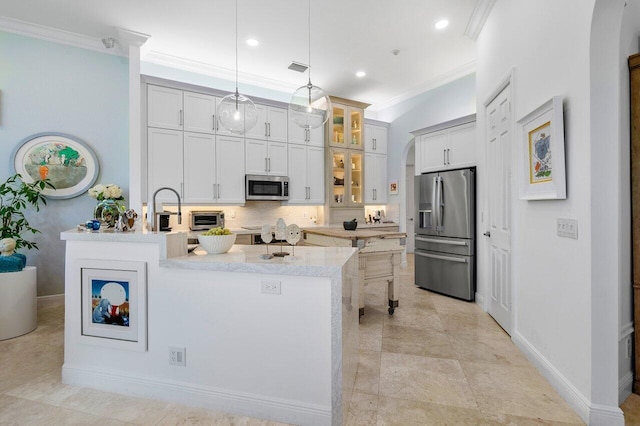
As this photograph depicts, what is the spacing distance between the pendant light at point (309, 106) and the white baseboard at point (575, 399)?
2.46 metres

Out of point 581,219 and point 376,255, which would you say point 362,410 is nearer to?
point 581,219

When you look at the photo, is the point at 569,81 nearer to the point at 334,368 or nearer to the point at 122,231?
the point at 334,368

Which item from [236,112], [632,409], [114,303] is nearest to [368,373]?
[632,409]

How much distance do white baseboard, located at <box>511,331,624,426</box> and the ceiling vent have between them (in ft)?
14.6

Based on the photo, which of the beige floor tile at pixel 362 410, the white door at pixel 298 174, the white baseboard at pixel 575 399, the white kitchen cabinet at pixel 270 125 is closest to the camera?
the white baseboard at pixel 575 399

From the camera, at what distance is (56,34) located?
3.96 m

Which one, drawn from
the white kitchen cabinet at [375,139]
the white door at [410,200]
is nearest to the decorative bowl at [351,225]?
the white kitchen cabinet at [375,139]

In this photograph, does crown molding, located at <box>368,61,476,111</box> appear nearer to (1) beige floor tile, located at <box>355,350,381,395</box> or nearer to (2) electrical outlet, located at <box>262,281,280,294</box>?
(1) beige floor tile, located at <box>355,350,381,395</box>

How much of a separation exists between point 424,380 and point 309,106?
2.23m

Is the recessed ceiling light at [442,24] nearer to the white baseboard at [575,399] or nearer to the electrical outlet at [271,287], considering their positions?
the white baseboard at [575,399]

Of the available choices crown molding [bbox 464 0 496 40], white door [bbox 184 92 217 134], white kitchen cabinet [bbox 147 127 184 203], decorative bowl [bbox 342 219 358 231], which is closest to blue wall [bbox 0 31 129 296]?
white kitchen cabinet [bbox 147 127 184 203]

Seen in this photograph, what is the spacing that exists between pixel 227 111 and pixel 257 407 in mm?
2078

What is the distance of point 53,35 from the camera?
396 cm

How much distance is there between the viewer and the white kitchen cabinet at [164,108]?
14.4 ft
